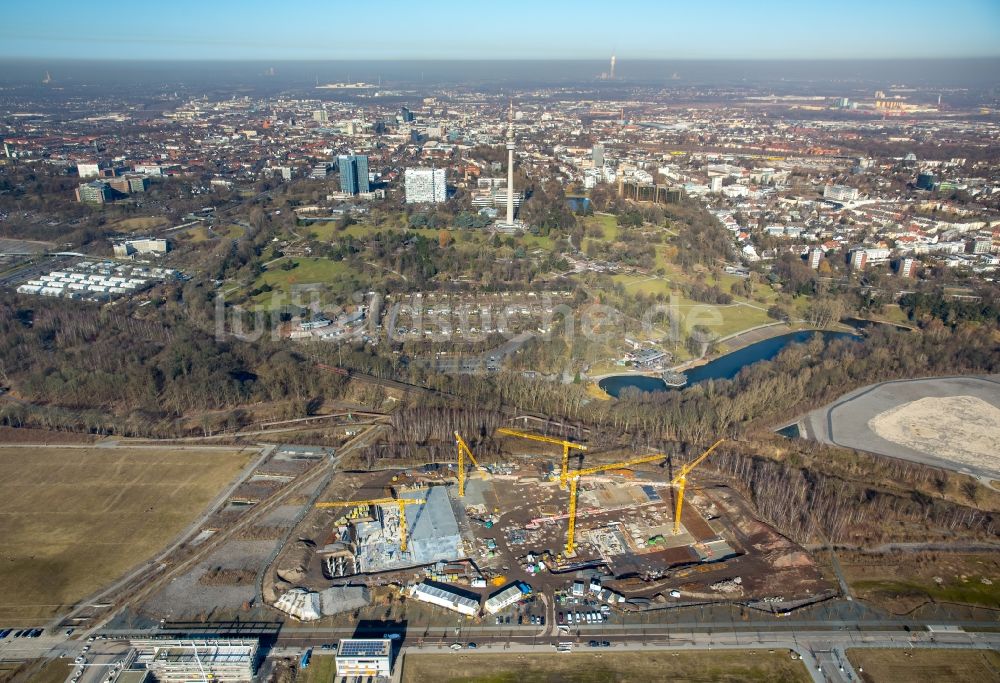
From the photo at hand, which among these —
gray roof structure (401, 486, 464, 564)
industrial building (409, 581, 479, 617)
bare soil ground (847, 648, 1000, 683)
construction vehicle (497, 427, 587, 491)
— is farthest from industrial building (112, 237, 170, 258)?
bare soil ground (847, 648, 1000, 683)

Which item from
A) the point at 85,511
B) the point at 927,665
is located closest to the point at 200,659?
the point at 85,511

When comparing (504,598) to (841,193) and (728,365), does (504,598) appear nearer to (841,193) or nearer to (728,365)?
(728,365)

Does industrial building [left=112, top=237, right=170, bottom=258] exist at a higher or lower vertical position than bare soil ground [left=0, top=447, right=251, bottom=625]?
higher

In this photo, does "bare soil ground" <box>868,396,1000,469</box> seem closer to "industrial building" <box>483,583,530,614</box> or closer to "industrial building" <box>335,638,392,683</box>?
"industrial building" <box>483,583,530,614</box>

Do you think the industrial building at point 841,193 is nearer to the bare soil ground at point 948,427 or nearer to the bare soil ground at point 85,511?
the bare soil ground at point 948,427

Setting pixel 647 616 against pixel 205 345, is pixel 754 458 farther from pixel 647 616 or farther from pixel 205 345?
pixel 205 345

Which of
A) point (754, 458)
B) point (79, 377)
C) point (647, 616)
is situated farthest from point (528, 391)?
point (79, 377)
